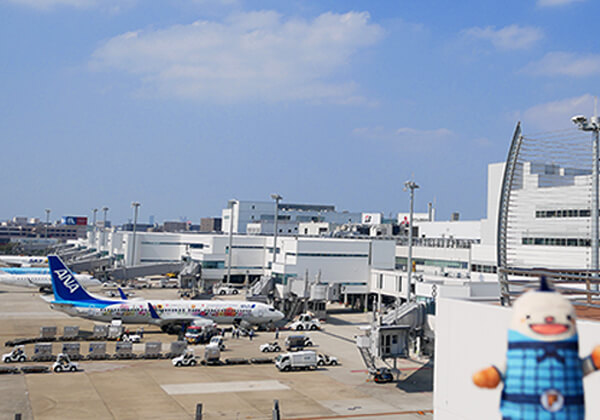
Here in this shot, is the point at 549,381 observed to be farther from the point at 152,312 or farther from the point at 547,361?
the point at 152,312

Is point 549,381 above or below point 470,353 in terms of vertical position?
above

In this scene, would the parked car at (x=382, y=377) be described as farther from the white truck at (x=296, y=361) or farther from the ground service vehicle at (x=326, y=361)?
the ground service vehicle at (x=326, y=361)

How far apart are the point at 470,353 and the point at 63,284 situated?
49.0 m

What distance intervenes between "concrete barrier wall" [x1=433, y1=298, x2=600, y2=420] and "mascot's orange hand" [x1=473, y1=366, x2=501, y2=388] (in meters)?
4.76

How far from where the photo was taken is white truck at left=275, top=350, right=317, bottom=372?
136 feet

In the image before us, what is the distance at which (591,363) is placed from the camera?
8.84 m

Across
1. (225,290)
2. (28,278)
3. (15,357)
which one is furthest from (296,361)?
(28,278)

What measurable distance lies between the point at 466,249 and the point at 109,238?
286 feet

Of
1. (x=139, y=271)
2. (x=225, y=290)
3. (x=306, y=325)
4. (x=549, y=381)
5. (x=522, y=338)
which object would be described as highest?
(x=522, y=338)

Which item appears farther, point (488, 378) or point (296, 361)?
point (296, 361)

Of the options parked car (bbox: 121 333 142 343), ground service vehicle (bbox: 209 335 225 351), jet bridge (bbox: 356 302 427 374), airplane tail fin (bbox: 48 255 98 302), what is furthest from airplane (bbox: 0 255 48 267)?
jet bridge (bbox: 356 302 427 374)

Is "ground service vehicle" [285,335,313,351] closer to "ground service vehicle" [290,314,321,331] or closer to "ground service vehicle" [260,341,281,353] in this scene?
"ground service vehicle" [260,341,281,353]

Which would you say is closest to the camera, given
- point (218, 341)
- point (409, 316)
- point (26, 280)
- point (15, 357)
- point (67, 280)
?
point (15, 357)

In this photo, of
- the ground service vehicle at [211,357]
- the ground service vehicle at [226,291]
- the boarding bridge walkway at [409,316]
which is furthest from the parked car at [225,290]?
the boarding bridge walkway at [409,316]
